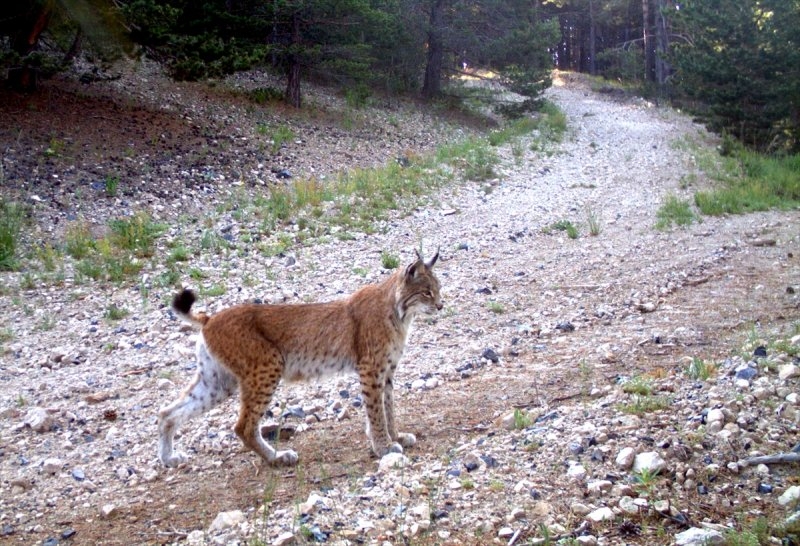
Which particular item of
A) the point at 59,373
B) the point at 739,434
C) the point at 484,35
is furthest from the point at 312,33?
the point at 739,434

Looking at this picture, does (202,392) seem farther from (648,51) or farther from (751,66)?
(648,51)

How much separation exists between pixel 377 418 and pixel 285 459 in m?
0.81

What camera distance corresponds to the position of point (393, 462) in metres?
6.05

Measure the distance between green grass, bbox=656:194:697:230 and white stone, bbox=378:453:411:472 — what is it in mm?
9772

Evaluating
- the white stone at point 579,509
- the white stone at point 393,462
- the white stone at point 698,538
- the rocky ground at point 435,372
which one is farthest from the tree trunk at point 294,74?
the white stone at point 698,538

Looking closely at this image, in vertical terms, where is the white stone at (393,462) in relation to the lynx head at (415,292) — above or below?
below

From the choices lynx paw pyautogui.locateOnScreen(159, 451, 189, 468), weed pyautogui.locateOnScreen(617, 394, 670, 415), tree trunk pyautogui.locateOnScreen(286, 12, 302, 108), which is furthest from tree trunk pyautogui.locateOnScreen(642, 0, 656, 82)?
lynx paw pyautogui.locateOnScreen(159, 451, 189, 468)

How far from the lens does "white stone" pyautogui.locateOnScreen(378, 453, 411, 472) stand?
5.98 metres

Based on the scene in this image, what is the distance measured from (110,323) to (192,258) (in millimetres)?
2361

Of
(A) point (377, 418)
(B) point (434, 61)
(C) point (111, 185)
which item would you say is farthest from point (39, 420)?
(B) point (434, 61)

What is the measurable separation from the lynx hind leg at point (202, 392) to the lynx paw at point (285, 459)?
776mm

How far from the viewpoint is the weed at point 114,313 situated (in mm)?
10133

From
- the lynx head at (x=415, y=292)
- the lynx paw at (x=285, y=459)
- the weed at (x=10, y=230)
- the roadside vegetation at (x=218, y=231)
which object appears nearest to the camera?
the lynx paw at (x=285, y=459)

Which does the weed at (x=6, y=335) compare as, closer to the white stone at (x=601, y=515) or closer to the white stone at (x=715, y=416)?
the white stone at (x=601, y=515)
